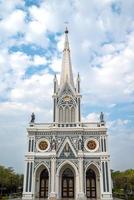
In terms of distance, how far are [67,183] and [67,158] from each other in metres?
3.77

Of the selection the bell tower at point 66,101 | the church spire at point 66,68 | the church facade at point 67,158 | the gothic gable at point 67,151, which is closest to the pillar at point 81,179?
the church facade at point 67,158

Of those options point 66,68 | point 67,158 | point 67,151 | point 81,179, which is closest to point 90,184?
point 81,179

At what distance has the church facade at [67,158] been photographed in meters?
34.3

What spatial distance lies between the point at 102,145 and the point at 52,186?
8.40 meters

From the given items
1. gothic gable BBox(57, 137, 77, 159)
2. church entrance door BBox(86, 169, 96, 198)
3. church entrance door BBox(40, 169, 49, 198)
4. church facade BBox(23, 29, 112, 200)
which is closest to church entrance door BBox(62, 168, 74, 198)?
church facade BBox(23, 29, 112, 200)

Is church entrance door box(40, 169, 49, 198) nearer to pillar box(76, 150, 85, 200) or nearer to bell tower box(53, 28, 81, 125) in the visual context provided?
pillar box(76, 150, 85, 200)

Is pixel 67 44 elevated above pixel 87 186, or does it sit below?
above

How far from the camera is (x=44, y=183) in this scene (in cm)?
3647

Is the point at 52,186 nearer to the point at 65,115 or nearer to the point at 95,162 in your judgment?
the point at 95,162

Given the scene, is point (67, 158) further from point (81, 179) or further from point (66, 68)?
point (66, 68)

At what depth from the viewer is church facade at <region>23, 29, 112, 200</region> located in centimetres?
3431

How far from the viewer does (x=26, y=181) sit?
34.4 metres

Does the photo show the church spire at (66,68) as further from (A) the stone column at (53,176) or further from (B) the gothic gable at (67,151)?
(A) the stone column at (53,176)

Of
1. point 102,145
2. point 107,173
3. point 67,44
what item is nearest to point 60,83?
point 67,44
